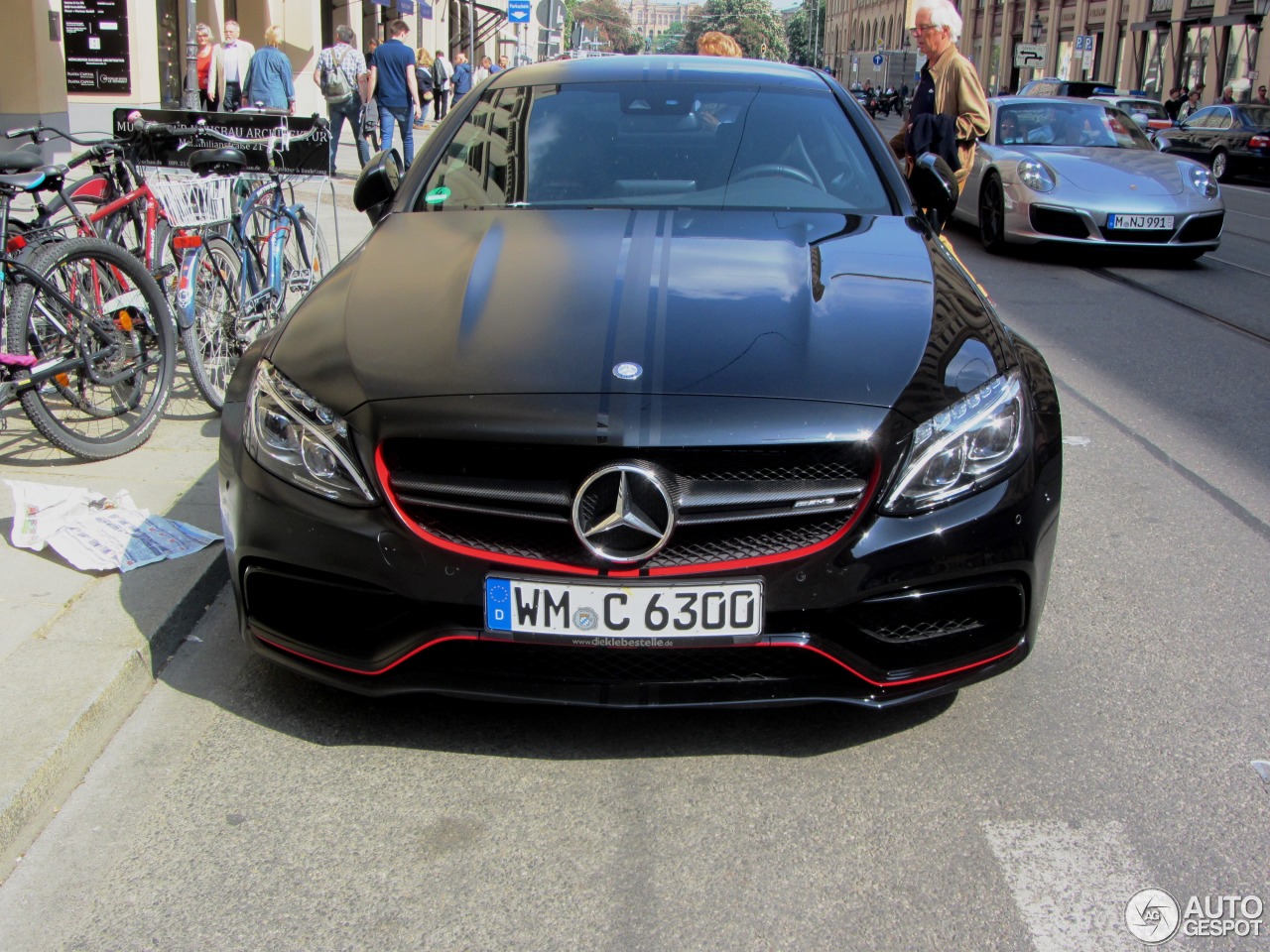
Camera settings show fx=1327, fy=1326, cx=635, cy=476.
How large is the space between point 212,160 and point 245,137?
0.77 metres

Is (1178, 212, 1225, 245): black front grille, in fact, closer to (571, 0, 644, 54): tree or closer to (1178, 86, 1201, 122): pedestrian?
(1178, 86, 1201, 122): pedestrian

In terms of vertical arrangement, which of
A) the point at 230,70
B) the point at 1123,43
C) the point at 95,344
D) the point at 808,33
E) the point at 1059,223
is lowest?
the point at 1059,223

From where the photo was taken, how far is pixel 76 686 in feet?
9.93

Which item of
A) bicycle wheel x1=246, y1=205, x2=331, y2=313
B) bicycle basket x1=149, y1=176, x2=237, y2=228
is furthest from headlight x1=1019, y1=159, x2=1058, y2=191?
bicycle basket x1=149, y1=176, x2=237, y2=228

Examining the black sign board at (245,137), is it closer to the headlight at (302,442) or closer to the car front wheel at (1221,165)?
the headlight at (302,442)

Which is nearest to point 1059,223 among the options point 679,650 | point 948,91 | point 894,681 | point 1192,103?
point 948,91

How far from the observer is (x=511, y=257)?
3.40 m

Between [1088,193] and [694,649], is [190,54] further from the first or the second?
[694,649]

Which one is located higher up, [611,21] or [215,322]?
[611,21]

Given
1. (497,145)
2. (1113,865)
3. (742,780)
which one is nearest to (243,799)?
(742,780)

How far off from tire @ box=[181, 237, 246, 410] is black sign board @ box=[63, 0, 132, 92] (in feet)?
46.2

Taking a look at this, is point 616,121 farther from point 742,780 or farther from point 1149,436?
point 1149,436

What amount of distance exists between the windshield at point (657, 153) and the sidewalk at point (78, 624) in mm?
1348

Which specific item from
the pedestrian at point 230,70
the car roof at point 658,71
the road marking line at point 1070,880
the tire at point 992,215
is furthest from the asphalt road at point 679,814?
the pedestrian at point 230,70
